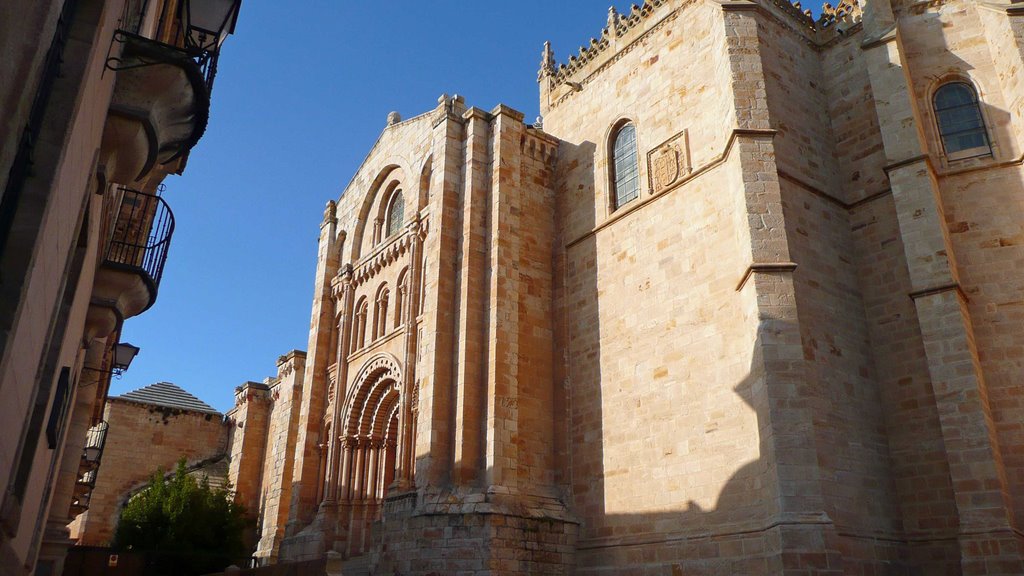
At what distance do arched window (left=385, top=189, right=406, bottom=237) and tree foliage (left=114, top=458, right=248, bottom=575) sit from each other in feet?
29.3

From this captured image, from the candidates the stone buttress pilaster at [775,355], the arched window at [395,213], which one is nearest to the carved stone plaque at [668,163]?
the stone buttress pilaster at [775,355]

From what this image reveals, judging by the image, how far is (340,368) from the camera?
19.8 m

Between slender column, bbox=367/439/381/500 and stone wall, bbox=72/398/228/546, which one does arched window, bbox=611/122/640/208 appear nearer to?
slender column, bbox=367/439/381/500

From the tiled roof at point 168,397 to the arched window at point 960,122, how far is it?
27.4 m

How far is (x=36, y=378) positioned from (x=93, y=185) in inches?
61.6

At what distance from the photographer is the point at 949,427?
434 inches

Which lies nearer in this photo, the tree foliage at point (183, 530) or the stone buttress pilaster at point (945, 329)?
the stone buttress pilaster at point (945, 329)

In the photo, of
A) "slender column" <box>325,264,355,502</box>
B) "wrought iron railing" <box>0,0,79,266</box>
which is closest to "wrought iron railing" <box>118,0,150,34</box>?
"wrought iron railing" <box>0,0,79,266</box>

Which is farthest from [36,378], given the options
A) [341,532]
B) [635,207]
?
[341,532]

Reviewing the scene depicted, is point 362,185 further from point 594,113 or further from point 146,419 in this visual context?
point 146,419

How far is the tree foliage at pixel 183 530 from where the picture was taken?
19.9 metres

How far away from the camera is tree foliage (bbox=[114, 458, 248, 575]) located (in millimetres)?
19938

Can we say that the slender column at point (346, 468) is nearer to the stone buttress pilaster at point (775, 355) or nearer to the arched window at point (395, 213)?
the arched window at point (395, 213)

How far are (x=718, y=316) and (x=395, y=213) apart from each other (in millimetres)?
10267
